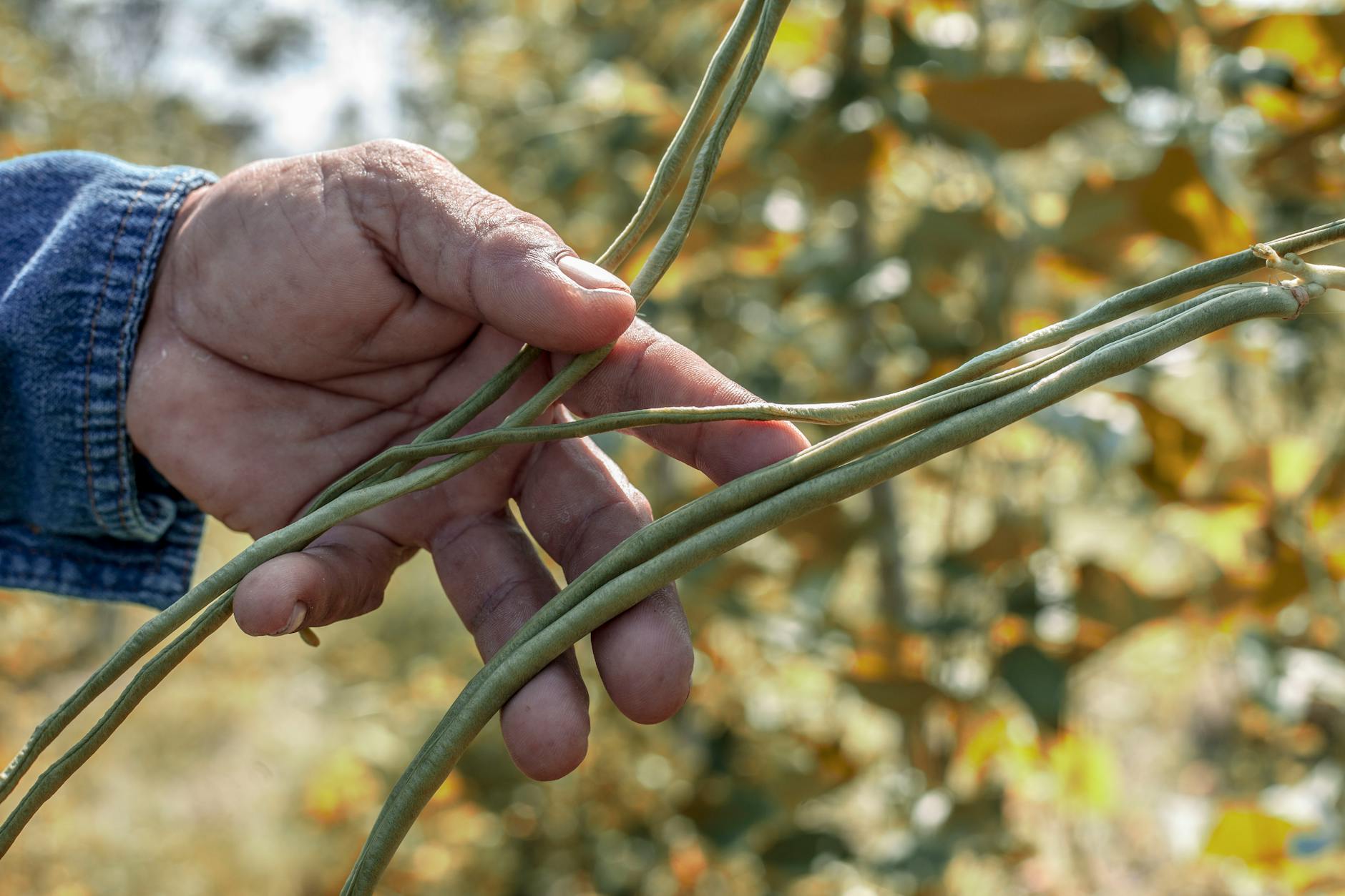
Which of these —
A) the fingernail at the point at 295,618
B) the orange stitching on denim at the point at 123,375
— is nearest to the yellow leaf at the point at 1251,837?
the fingernail at the point at 295,618

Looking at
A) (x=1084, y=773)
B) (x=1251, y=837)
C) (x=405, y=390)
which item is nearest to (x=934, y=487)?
(x=1084, y=773)

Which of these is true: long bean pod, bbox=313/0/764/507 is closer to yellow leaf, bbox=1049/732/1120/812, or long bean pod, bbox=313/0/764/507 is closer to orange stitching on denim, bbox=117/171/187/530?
orange stitching on denim, bbox=117/171/187/530

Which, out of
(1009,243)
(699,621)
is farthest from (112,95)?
(1009,243)

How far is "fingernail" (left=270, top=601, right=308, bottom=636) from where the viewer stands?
0.45 m

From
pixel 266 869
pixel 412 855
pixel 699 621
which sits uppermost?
pixel 699 621

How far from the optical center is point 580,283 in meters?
0.49

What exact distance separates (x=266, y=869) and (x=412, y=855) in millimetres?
680

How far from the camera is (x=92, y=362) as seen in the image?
25.8 inches

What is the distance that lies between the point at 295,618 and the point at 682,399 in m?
0.21

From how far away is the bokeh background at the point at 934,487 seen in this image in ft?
2.51

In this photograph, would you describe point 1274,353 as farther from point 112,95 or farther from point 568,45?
point 112,95

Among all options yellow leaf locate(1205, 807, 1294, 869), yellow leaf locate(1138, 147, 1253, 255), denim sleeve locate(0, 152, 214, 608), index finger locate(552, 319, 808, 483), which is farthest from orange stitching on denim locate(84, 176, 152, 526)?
yellow leaf locate(1205, 807, 1294, 869)

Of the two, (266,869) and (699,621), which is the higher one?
(699,621)

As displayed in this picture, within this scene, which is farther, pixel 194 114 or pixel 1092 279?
pixel 194 114
